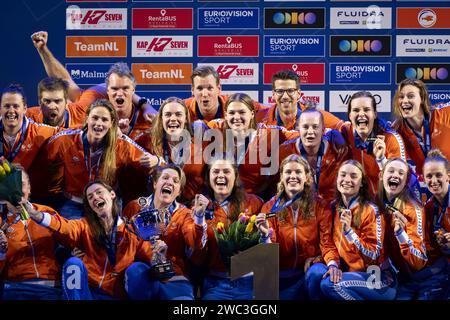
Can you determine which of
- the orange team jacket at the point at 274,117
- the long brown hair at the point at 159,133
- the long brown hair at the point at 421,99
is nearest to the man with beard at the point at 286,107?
the orange team jacket at the point at 274,117

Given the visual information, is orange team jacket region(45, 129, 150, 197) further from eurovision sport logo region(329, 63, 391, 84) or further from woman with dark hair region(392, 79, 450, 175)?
woman with dark hair region(392, 79, 450, 175)

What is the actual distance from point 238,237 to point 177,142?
712mm

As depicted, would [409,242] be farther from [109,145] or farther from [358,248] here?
[109,145]

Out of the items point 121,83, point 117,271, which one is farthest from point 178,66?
point 117,271

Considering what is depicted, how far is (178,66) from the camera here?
14.6 feet

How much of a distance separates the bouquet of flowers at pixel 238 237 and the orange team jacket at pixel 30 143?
1242 millimetres

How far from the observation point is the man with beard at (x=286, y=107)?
14.3ft

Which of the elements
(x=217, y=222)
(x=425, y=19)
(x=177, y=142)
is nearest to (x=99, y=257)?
(x=217, y=222)

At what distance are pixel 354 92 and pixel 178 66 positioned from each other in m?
1.14

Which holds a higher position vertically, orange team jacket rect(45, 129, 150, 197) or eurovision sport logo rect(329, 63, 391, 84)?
eurovision sport logo rect(329, 63, 391, 84)

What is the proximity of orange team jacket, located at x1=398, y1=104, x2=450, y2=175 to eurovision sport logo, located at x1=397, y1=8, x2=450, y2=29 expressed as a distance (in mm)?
529

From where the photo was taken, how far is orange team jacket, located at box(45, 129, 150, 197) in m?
4.36

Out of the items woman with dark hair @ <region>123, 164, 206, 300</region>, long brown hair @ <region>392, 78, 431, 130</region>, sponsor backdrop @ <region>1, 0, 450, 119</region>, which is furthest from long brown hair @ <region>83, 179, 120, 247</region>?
long brown hair @ <region>392, 78, 431, 130</region>
